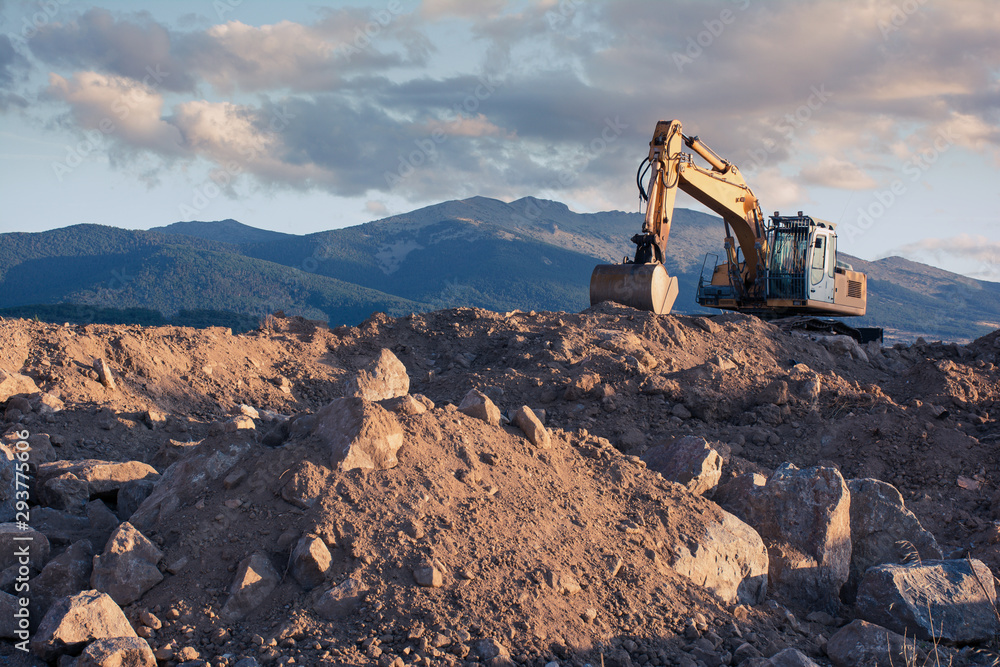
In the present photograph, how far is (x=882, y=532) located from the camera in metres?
5.79

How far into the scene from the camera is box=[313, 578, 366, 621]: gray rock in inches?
146

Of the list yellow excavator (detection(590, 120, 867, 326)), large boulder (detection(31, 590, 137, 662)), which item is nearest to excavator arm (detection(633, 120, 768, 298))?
yellow excavator (detection(590, 120, 867, 326))

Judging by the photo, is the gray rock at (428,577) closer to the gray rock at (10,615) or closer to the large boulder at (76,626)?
the large boulder at (76,626)

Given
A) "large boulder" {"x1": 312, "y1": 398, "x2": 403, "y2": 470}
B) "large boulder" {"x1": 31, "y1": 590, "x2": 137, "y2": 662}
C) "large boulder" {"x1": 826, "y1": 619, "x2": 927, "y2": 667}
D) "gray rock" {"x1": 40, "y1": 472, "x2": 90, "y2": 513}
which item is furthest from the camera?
"gray rock" {"x1": 40, "y1": 472, "x2": 90, "y2": 513}

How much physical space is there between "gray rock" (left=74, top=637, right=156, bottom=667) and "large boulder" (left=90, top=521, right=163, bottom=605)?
0.44 meters

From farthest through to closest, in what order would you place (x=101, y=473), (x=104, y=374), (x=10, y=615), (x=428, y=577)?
(x=104, y=374) < (x=101, y=473) < (x=428, y=577) < (x=10, y=615)

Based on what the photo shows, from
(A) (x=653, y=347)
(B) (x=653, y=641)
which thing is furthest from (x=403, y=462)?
(A) (x=653, y=347)

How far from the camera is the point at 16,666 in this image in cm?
356

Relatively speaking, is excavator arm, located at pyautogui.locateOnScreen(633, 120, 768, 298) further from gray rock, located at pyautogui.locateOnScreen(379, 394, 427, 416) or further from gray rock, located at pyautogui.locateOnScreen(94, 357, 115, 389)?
gray rock, located at pyautogui.locateOnScreen(379, 394, 427, 416)

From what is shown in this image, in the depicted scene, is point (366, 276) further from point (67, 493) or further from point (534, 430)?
point (534, 430)

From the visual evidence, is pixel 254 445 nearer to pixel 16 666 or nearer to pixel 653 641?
pixel 16 666

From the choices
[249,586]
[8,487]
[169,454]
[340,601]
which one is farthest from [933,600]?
[8,487]

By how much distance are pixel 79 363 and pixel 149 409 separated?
103 cm

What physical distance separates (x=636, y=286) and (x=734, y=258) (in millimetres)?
4430
